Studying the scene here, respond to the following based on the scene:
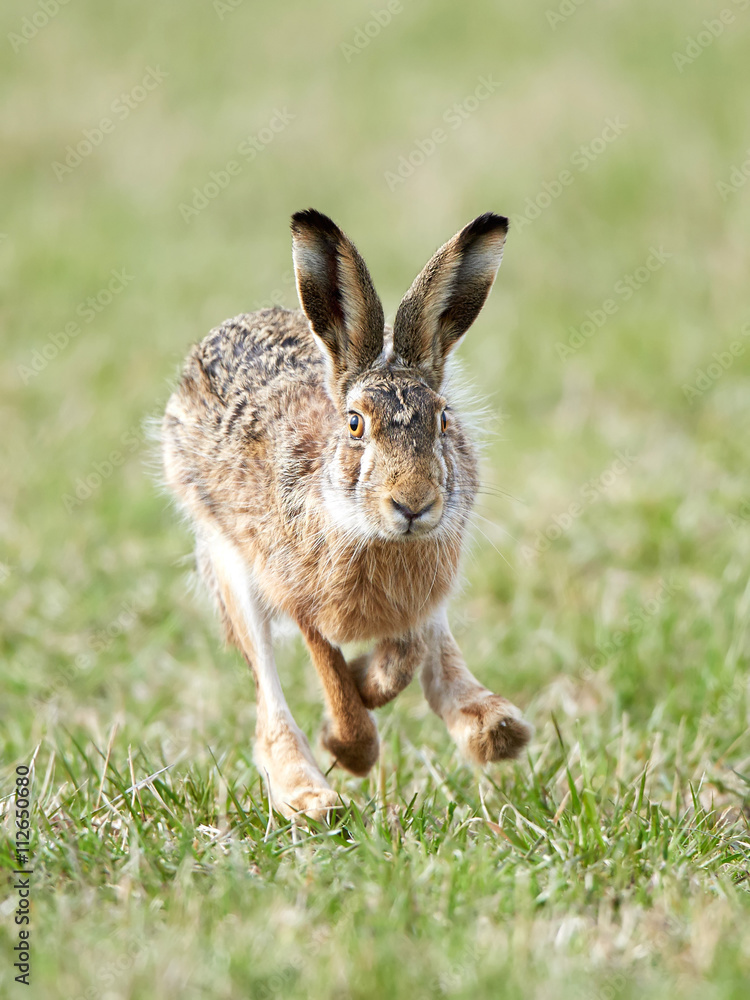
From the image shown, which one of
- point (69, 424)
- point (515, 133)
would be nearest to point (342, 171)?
point (515, 133)

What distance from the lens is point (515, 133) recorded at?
12.2 meters

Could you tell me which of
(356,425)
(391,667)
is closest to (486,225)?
(356,425)

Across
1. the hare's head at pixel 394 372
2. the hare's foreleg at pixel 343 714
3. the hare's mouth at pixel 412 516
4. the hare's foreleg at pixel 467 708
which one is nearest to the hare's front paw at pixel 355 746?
the hare's foreleg at pixel 343 714

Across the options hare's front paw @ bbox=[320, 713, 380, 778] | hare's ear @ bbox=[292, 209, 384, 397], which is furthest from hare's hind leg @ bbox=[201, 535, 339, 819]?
hare's ear @ bbox=[292, 209, 384, 397]

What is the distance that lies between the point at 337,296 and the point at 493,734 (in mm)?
1437

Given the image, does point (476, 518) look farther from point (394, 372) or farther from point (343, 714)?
point (343, 714)

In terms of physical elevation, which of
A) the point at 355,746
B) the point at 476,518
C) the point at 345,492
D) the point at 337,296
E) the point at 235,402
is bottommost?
the point at 355,746

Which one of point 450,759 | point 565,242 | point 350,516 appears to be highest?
point 565,242

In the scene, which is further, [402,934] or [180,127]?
[180,127]

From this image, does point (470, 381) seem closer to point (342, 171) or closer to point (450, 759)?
point (450, 759)

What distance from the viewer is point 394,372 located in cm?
381

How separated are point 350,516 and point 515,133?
9.42 metres

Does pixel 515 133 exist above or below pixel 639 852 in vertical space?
above

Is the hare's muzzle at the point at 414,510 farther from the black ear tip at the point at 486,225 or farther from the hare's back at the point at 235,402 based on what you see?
the black ear tip at the point at 486,225
